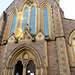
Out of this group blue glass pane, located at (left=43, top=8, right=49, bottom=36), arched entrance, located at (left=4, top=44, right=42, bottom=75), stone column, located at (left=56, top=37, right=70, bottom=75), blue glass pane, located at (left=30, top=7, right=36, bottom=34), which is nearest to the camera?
stone column, located at (left=56, top=37, right=70, bottom=75)

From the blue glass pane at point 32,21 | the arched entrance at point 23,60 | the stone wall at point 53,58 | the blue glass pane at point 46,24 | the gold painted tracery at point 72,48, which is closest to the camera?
the stone wall at point 53,58

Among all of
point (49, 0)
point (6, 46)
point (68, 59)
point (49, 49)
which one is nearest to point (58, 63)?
point (68, 59)

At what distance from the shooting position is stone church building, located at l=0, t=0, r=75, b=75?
293 inches

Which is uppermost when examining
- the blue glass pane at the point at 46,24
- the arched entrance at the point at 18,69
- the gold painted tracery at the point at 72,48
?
the blue glass pane at the point at 46,24

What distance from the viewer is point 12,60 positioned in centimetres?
852

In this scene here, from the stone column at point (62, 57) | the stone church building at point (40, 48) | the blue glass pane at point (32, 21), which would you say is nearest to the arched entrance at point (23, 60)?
the stone church building at point (40, 48)

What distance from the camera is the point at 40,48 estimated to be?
8.19 meters

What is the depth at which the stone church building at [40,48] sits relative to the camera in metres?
7.43

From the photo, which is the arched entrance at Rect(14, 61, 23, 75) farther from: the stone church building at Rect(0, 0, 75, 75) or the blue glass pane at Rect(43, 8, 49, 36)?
the blue glass pane at Rect(43, 8, 49, 36)

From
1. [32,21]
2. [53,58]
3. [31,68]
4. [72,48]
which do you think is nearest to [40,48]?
[53,58]

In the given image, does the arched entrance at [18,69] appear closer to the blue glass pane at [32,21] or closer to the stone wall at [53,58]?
the stone wall at [53,58]

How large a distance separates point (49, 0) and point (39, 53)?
821 centimetres

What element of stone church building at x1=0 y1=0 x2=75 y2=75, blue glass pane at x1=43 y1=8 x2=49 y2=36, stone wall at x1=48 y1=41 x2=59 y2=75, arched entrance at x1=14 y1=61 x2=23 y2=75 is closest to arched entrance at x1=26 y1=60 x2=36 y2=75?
stone church building at x1=0 y1=0 x2=75 y2=75

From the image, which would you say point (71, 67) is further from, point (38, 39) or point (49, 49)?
point (38, 39)
